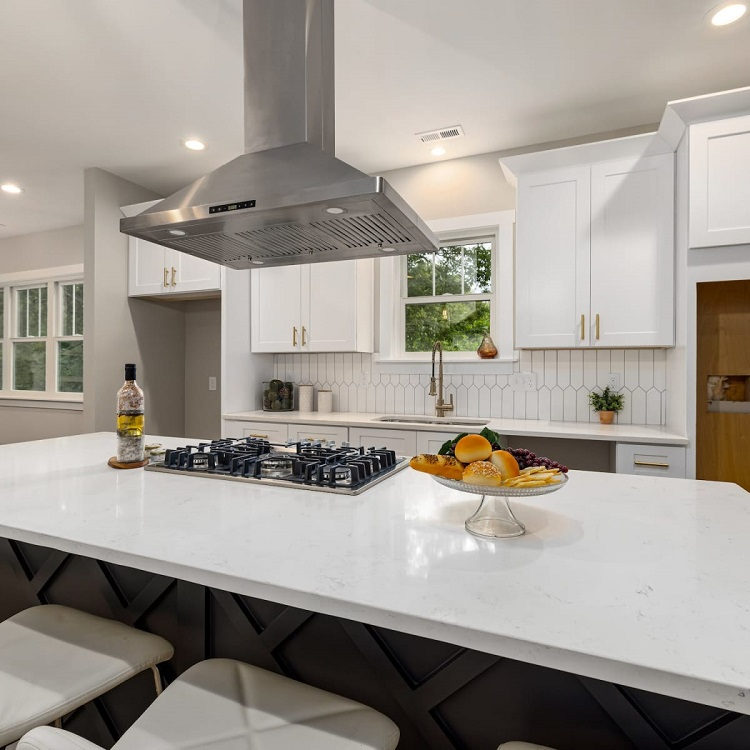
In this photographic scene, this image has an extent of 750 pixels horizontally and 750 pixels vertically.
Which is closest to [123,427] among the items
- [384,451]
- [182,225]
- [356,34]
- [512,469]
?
[182,225]

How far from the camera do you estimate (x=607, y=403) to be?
120 inches

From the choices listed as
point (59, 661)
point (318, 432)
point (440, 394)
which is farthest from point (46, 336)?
point (59, 661)

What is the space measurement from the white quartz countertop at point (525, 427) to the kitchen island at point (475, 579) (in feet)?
3.90

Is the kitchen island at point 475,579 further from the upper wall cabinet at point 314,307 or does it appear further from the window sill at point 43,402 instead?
the window sill at point 43,402

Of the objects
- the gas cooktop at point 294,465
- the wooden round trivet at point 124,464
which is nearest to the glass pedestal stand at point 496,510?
the gas cooktop at point 294,465

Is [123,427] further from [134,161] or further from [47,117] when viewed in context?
[134,161]

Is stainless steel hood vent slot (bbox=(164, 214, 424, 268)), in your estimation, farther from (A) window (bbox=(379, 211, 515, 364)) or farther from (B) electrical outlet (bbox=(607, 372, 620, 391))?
(B) electrical outlet (bbox=(607, 372, 620, 391))

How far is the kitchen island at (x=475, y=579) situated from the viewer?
64cm

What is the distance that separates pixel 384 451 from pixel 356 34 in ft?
6.19

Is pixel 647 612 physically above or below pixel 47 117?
below

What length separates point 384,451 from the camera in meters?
1.69

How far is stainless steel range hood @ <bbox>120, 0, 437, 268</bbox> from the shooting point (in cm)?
139

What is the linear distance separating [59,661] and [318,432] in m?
2.27

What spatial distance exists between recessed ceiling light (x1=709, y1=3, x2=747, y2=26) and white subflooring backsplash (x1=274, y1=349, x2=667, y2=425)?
1.64 m
